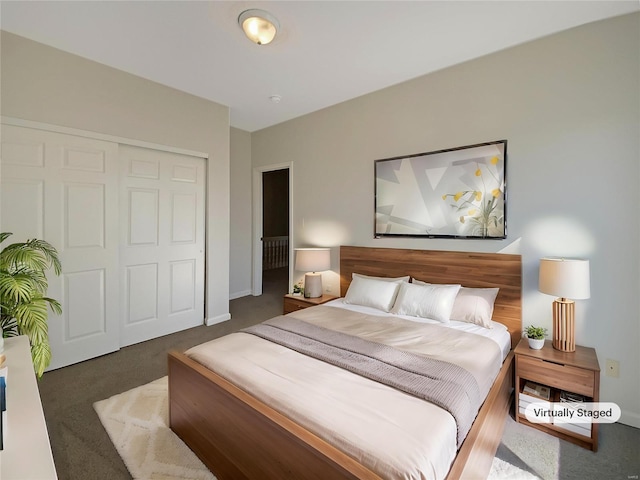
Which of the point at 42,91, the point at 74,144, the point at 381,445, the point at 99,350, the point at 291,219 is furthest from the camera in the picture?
the point at 291,219

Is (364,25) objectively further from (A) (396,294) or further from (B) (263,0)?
(A) (396,294)

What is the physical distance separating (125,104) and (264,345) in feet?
9.19

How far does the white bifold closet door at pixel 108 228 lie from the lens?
253 cm

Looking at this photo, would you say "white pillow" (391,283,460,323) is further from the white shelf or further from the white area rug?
the white shelf

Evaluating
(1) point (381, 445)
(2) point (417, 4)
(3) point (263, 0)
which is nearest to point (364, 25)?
(2) point (417, 4)

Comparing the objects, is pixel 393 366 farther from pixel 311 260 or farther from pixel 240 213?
pixel 240 213

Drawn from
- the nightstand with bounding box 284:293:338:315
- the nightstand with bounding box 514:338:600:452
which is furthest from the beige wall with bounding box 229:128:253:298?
the nightstand with bounding box 514:338:600:452

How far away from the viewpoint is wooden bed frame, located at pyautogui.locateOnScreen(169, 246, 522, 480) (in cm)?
111

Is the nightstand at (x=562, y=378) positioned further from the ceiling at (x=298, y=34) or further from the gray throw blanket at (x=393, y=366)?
the ceiling at (x=298, y=34)

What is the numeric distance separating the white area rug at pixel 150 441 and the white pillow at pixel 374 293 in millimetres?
1281

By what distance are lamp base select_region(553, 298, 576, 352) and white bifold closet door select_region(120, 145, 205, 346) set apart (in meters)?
3.56

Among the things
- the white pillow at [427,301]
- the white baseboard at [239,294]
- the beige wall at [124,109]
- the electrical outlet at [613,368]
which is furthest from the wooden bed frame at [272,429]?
the white baseboard at [239,294]

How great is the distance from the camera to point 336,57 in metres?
2.65

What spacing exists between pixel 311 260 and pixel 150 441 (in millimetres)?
2116
